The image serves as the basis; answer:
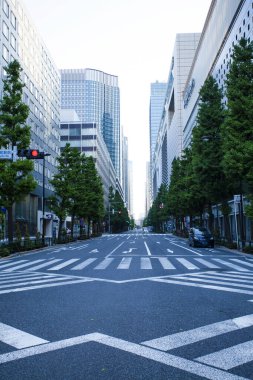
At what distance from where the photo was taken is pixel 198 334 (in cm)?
535

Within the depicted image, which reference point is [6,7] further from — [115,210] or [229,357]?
[115,210]

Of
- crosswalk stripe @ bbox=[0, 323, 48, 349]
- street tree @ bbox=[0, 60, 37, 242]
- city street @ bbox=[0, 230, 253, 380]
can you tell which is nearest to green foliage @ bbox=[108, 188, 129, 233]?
street tree @ bbox=[0, 60, 37, 242]

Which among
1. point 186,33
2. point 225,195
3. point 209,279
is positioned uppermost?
point 186,33

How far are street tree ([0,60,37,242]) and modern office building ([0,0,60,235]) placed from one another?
15899 millimetres

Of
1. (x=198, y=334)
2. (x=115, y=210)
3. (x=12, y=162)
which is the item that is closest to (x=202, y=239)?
(x=12, y=162)

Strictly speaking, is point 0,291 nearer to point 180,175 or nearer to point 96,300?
point 96,300

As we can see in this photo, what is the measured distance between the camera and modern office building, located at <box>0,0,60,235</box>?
150 feet

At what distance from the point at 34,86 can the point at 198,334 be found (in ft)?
189

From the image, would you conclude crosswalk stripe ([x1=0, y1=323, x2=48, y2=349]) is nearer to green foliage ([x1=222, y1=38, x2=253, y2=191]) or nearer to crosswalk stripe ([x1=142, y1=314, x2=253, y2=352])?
crosswalk stripe ([x1=142, y1=314, x2=253, y2=352])

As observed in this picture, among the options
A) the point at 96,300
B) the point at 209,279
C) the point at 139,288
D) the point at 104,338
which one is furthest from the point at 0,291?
the point at 209,279

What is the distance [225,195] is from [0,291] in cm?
2483

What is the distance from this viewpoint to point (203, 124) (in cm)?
3141

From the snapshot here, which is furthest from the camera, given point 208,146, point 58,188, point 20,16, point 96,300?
point 20,16

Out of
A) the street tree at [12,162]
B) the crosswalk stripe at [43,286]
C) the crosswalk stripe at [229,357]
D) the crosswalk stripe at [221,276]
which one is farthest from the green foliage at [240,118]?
the crosswalk stripe at [229,357]
